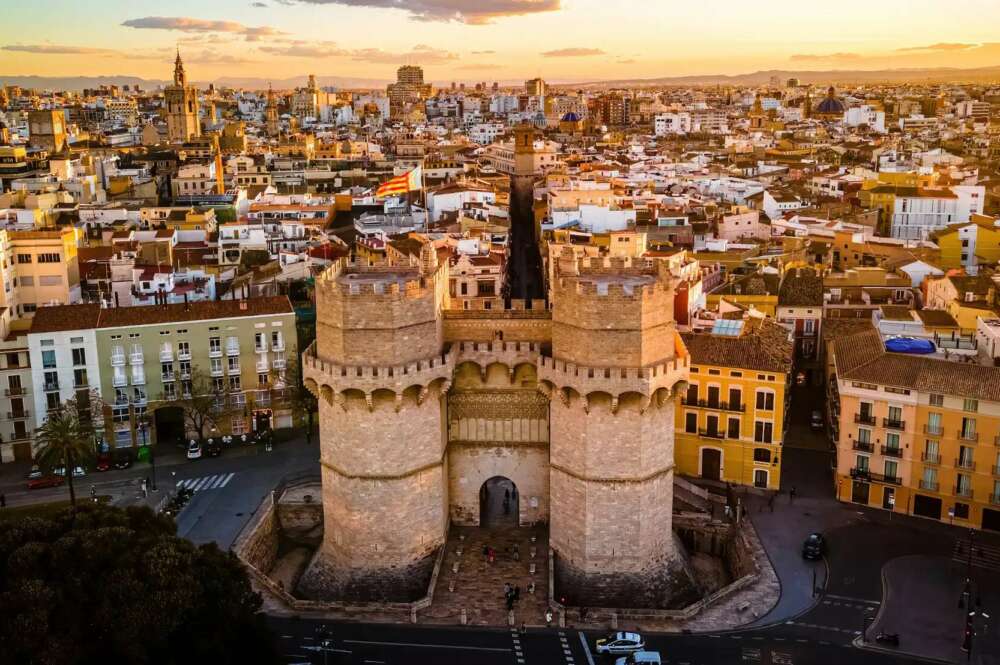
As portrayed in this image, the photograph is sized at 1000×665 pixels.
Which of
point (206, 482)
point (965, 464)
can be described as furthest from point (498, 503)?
point (965, 464)

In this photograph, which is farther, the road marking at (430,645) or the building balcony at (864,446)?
the building balcony at (864,446)

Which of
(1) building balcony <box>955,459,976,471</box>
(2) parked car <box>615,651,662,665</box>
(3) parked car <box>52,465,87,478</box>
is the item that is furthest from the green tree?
(1) building balcony <box>955,459,976,471</box>

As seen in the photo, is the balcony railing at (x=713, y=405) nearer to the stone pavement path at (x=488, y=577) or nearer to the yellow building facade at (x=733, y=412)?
the yellow building facade at (x=733, y=412)

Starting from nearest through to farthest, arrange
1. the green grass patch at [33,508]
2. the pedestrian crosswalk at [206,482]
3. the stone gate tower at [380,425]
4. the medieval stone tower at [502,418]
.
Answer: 1. the medieval stone tower at [502,418]
2. the stone gate tower at [380,425]
3. the green grass patch at [33,508]
4. the pedestrian crosswalk at [206,482]

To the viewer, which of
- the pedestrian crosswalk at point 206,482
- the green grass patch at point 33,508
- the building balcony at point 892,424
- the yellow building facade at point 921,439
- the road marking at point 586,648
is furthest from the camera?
the pedestrian crosswalk at point 206,482

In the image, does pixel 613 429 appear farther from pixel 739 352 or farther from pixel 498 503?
pixel 739 352

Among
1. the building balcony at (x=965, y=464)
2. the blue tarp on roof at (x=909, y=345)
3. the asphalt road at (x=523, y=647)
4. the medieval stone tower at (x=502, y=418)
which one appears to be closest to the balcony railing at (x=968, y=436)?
the building balcony at (x=965, y=464)

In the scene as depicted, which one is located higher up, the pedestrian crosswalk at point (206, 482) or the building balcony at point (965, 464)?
the building balcony at point (965, 464)

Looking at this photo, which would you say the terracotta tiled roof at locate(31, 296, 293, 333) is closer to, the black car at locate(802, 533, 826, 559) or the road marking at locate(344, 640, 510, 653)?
the road marking at locate(344, 640, 510, 653)
